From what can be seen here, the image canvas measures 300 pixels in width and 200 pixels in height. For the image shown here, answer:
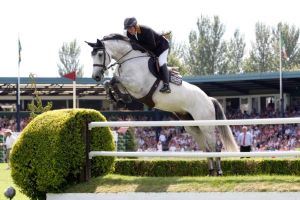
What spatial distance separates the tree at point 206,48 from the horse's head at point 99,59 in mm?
57205

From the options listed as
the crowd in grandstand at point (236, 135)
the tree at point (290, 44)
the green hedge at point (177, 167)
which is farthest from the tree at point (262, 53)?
the green hedge at point (177, 167)

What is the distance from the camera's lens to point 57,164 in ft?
27.0

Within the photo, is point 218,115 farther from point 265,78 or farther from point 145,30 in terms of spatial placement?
point 265,78

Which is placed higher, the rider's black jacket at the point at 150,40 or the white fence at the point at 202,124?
the rider's black jacket at the point at 150,40

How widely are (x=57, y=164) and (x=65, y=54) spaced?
6377 centimetres

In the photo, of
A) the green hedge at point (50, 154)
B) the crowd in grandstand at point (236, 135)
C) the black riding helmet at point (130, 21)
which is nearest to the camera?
the green hedge at point (50, 154)

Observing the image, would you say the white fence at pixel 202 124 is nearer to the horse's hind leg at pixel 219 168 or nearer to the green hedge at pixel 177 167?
the horse's hind leg at pixel 219 168

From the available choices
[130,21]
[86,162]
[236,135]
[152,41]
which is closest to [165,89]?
[152,41]

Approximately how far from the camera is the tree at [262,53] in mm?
65938

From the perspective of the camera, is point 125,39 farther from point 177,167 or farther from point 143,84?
point 177,167

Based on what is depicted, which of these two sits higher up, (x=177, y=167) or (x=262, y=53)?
(x=262, y=53)

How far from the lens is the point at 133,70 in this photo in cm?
941

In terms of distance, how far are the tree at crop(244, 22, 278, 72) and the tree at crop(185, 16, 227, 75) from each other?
3.00 m

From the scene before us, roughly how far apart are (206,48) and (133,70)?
58281mm
